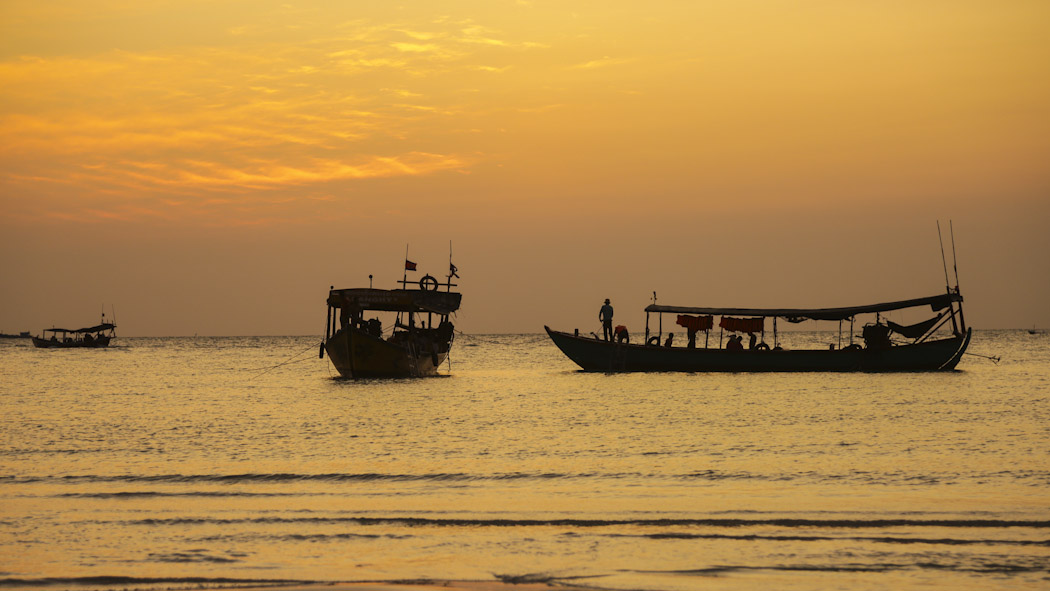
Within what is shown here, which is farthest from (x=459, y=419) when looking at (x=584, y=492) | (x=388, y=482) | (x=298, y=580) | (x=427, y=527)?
(x=298, y=580)

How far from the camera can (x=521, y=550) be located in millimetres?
11688

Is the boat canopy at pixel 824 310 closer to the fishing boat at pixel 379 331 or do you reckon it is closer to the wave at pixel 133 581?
the fishing boat at pixel 379 331

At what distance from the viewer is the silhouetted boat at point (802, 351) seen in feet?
156

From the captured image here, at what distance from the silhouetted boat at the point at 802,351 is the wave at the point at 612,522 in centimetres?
3414

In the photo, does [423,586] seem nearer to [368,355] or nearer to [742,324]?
[368,355]

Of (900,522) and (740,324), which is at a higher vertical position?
(740,324)

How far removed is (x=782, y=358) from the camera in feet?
157

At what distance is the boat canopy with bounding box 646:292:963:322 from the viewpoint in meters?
46.9

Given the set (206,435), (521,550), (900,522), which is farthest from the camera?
(206,435)

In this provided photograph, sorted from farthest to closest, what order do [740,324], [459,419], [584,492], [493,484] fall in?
[740,324] → [459,419] → [493,484] → [584,492]

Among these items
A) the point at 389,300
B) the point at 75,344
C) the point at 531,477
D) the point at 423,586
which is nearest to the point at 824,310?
the point at 389,300

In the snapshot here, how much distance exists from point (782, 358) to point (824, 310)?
3.03 m

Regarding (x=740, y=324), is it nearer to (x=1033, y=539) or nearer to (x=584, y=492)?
(x=584, y=492)

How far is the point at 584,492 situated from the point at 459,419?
14.2 m
